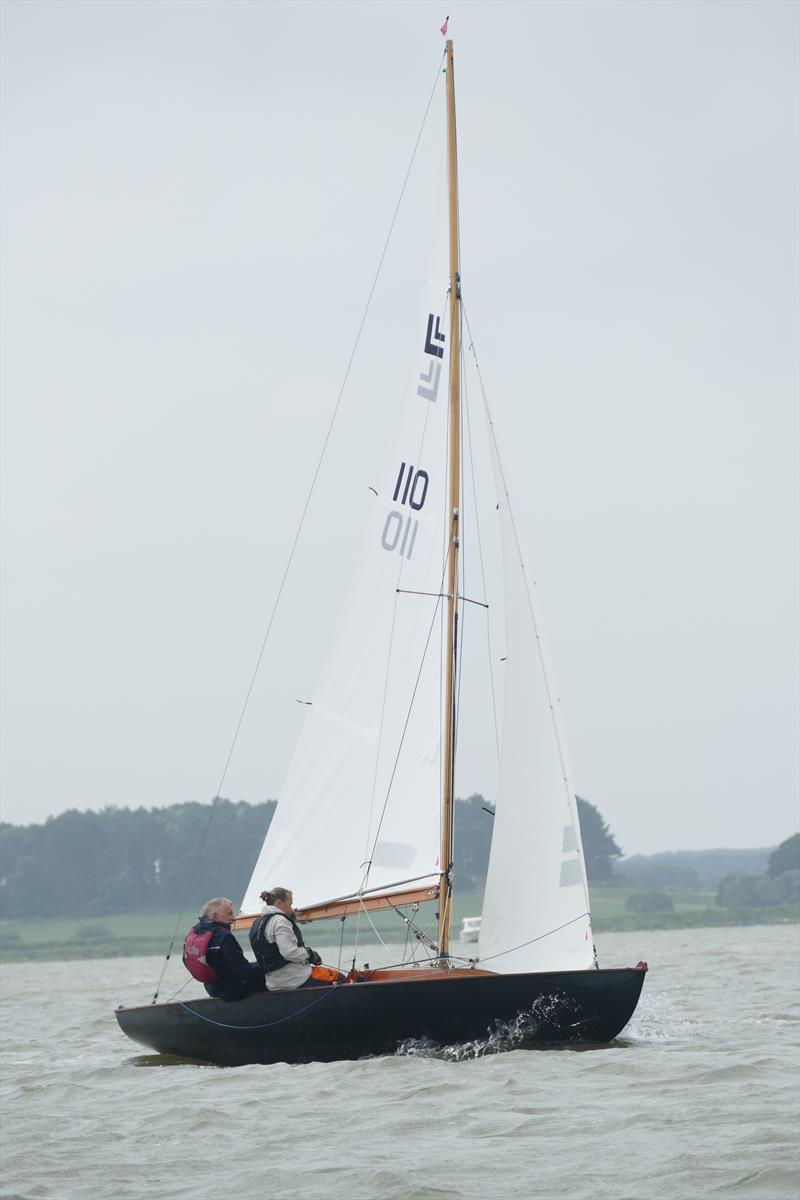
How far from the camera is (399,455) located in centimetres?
1719

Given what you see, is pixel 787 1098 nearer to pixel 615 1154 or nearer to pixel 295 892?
pixel 615 1154

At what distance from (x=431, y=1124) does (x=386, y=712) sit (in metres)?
6.15

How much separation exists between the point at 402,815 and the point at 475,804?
97.3 m

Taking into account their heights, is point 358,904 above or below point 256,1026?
above

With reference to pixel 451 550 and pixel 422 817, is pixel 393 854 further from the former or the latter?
pixel 451 550

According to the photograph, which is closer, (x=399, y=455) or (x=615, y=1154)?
(x=615, y=1154)

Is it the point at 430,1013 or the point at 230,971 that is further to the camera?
the point at 230,971

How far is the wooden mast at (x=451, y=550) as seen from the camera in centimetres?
1603

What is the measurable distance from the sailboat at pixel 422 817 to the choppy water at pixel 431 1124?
1.16 ft

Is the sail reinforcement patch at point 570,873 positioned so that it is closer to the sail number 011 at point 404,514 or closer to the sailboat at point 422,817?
the sailboat at point 422,817

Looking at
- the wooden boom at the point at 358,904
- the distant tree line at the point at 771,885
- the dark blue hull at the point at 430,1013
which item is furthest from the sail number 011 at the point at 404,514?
the distant tree line at the point at 771,885

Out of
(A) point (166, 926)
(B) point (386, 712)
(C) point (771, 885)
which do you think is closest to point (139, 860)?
(A) point (166, 926)

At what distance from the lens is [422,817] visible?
1617 cm

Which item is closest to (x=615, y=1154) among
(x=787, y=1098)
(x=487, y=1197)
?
(x=487, y=1197)
